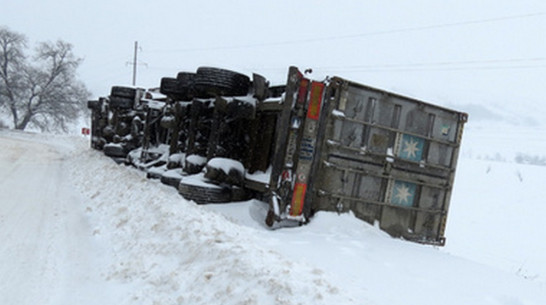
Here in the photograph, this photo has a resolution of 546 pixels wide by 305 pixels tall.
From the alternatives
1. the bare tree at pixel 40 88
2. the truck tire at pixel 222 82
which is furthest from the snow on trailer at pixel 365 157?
the bare tree at pixel 40 88

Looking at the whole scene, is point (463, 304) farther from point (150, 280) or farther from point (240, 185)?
point (240, 185)

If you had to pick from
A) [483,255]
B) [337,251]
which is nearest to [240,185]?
[337,251]

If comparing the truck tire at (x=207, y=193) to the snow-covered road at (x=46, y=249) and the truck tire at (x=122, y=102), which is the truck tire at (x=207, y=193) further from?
the truck tire at (x=122, y=102)

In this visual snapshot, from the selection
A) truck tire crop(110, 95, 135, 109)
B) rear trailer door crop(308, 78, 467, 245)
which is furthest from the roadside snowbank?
truck tire crop(110, 95, 135, 109)

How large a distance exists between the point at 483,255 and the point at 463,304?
7804mm

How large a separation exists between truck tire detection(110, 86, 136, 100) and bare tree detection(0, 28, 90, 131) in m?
32.1

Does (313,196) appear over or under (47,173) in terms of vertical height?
over

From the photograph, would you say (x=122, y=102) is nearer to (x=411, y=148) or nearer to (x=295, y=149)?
(x=295, y=149)

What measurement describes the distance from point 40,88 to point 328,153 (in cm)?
4454

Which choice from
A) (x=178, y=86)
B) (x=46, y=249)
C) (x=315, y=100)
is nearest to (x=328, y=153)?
(x=315, y=100)

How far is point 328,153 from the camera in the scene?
6172mm

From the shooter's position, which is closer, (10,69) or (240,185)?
(240,185)

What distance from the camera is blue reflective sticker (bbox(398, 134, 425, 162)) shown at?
6.61 m

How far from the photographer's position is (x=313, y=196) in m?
6.21
